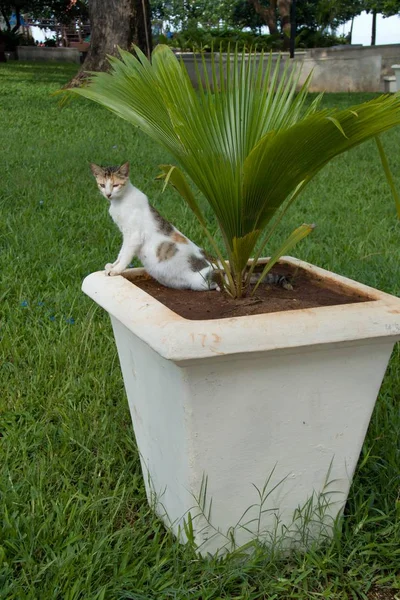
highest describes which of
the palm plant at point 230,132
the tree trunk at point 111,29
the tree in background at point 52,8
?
the palm plant at point 230,132

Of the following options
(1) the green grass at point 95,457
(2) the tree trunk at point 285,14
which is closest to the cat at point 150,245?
(1) the green grass at point 95,457

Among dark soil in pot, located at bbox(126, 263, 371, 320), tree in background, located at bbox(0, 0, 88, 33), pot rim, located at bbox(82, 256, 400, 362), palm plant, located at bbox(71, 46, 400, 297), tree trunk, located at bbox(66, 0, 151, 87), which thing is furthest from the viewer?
tree in background, located at bbox(0, 0, 88, 33)

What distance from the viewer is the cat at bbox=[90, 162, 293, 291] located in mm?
1886

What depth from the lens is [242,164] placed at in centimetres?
164

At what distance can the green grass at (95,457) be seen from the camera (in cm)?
154

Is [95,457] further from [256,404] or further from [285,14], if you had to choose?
[285,14]

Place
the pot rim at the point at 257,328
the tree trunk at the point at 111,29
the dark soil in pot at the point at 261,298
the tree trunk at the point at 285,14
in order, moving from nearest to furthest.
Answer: the pot rim at the point at 257,328, the dark soil in pot at the point at 261,298, the tree trunk at the point at 111,29, the tree trunk at the point at 285,14

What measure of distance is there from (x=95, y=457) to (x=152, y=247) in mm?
584

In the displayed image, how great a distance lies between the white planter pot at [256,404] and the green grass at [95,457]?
90 millimetres

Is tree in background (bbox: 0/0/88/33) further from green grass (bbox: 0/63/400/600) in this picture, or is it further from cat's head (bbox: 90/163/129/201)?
cat's head (bbox: 90/163/129/201)

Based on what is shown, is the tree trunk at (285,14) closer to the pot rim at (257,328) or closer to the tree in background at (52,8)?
the tree in background at (52,8)

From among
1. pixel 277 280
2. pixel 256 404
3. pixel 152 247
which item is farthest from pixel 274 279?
pixel 256 404

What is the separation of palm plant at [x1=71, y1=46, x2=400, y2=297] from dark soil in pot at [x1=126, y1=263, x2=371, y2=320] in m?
0.07

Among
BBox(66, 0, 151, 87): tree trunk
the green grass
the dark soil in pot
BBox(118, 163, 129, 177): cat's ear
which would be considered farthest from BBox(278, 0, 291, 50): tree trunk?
the dark soil in pot
